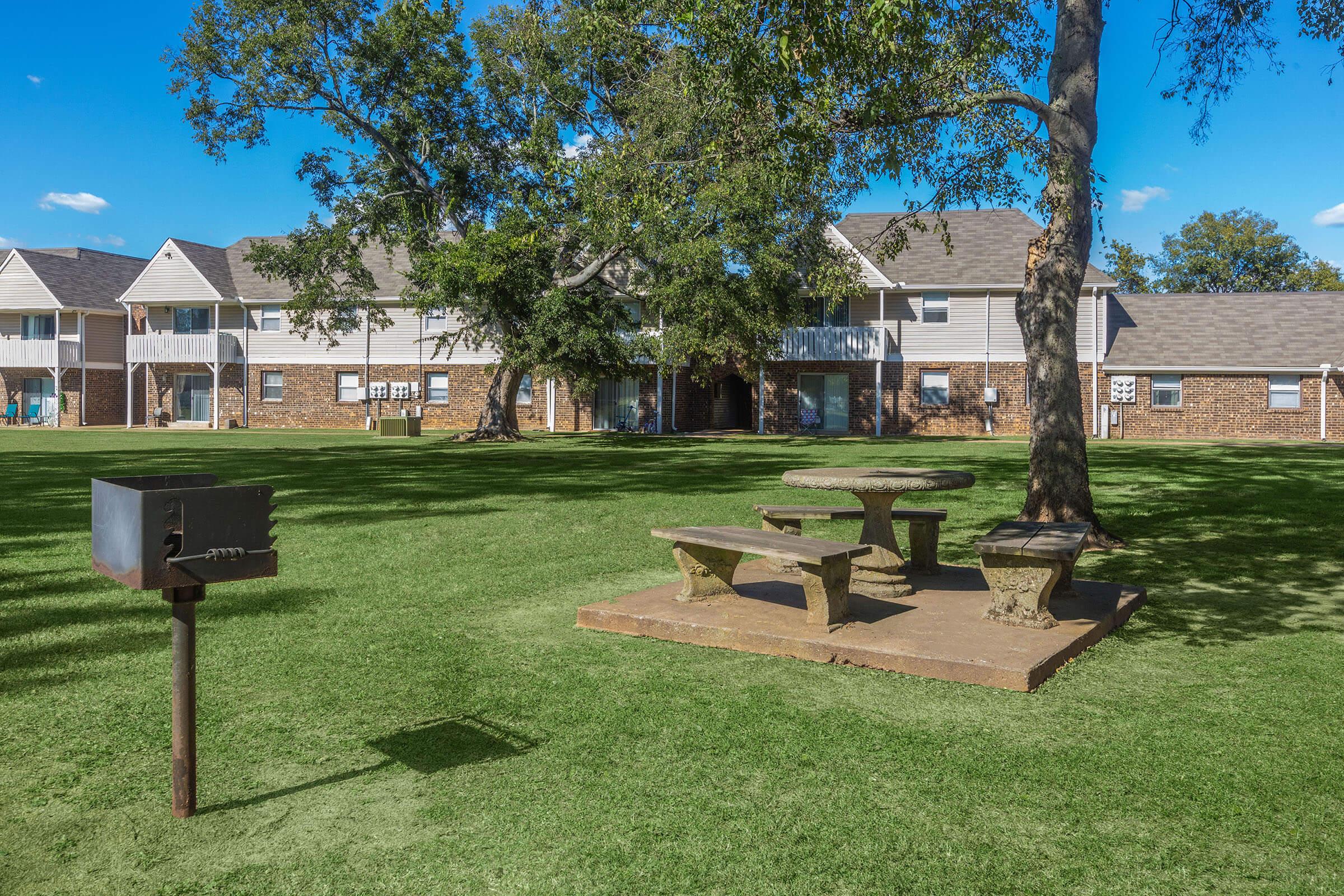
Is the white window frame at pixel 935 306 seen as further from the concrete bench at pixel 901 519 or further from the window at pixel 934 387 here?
the concrete bench at pixel 901 519

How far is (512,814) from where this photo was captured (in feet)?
12.4

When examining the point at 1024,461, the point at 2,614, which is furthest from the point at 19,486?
the point at 1024,461

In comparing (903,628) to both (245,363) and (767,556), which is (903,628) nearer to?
(767,556)

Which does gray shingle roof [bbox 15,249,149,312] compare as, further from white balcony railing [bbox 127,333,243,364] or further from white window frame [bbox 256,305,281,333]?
white window frame [bbox 256,305,281,333]

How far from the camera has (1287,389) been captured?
35.1 m

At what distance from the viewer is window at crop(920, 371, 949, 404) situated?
120 feet

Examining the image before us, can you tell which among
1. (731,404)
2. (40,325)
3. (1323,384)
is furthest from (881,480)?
(40,325)

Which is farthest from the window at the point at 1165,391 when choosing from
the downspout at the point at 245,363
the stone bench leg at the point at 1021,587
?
the downspout at the point at 245,363

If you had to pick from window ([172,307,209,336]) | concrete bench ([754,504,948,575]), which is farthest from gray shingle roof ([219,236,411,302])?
concrete bench ([754,504,948,575])

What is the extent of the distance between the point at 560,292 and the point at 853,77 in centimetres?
2063

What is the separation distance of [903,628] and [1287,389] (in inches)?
1381

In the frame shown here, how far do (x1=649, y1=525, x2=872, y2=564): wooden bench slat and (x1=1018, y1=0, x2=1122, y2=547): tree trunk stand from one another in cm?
464

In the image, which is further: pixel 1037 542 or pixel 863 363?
pixel 863 363

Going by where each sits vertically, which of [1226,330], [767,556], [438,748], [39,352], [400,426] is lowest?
[438,748]
